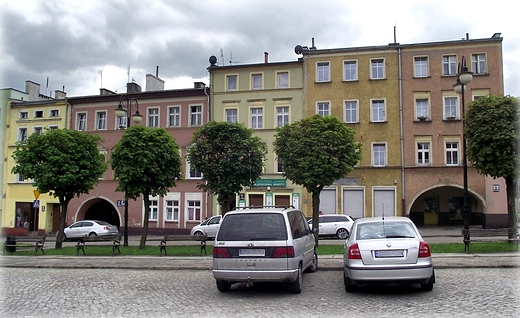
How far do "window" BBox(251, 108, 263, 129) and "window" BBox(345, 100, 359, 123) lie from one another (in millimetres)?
6584

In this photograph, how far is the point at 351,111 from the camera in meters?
33.7

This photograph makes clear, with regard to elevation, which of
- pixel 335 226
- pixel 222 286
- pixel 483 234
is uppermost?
pixel 483 234

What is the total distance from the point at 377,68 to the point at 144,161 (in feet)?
67.8

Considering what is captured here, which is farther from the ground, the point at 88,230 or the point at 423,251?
the point at 423,251

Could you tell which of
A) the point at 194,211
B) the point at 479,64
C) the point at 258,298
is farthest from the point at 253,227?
the point at 479,64

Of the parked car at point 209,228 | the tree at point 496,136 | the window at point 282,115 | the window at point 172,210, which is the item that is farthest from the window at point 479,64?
the window at point 172,210

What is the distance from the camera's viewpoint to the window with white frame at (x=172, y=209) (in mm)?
35688

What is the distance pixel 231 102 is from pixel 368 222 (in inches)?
1051

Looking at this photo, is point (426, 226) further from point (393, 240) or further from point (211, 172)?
point (393, 240)

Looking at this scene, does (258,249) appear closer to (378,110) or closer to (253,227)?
(253,227)

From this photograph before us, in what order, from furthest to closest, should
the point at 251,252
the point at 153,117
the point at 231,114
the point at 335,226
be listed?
1. the point at 153,117
2. the point at 231,114
3. the point at 335,226
4. the point at 251,252

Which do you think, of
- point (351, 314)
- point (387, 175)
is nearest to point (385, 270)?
point (351, 314)

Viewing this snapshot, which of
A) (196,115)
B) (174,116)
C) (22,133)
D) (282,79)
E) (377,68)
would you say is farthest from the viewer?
(22,133)

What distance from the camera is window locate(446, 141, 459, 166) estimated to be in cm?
3184
